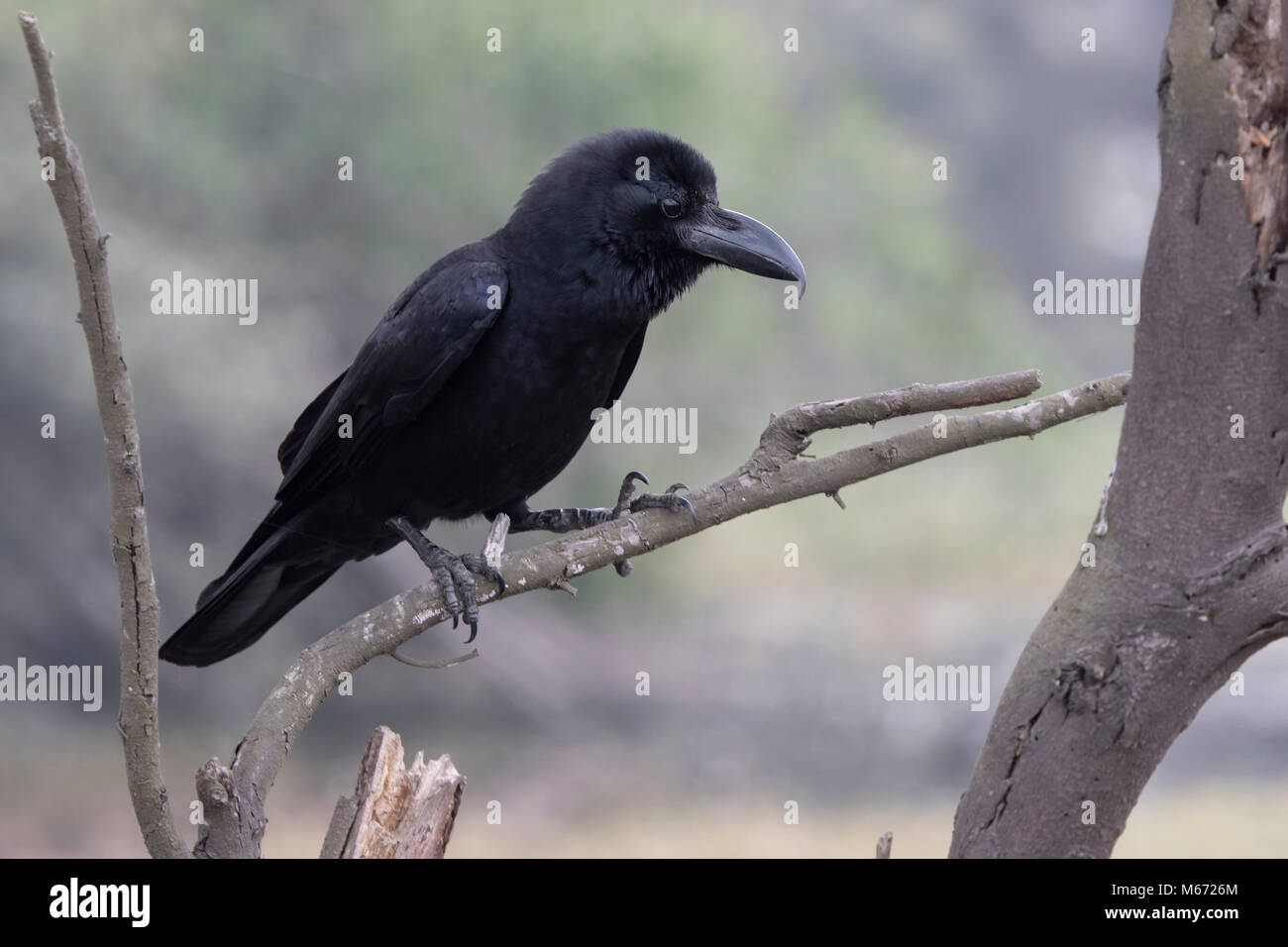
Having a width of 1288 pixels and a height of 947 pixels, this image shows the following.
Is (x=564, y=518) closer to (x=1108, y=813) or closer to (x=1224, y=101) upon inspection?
(x=1108, y=813)

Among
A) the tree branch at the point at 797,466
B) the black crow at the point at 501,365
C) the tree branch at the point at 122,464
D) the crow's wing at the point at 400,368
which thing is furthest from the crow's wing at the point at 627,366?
the tree branch at the point at 122,464

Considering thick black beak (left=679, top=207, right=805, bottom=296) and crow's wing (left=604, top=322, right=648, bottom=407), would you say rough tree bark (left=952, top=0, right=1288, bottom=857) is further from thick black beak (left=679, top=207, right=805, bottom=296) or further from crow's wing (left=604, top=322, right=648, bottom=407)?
crow's wing (left=604, top=322, right=648, bottom=407)

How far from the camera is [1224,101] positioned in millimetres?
1413

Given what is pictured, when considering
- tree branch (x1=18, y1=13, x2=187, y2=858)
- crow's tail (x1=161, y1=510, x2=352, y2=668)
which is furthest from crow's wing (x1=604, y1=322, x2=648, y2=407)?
tree branch (x1=18, y1=13, x2=187, y2=858)

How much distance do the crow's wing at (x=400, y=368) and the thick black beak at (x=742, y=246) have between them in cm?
45

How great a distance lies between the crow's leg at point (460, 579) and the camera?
2.32 m

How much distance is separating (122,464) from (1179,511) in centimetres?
149

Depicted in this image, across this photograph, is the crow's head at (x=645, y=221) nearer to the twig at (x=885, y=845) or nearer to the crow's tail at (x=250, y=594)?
the crow's tail at (x=250, y=594)

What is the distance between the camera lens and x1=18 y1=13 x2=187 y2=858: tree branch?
147cm

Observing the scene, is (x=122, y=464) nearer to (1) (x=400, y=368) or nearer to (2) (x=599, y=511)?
(1) (x=400, y=368)

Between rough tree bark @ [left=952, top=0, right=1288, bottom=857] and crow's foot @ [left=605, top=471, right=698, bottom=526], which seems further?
crow's foot @ [left=605, top=471, right=698, bottom=526]

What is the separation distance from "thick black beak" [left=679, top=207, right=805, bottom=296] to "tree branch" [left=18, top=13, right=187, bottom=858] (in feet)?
4.34

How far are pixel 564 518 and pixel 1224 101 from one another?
1.73 metres

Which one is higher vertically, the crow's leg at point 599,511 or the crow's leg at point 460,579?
the crow's leg at point 599,511
